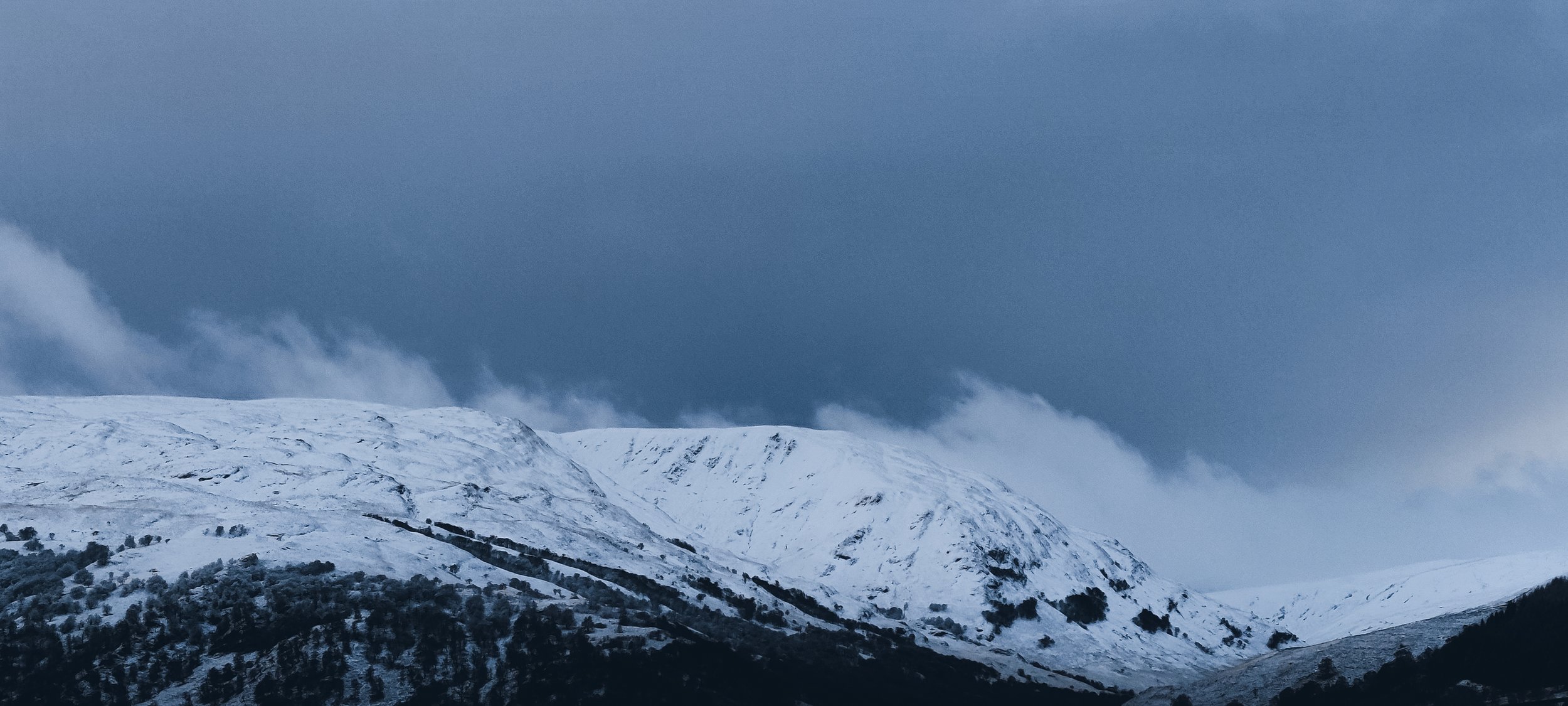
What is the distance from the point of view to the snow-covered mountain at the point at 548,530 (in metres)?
103

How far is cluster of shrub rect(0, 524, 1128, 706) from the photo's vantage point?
71.8 metres

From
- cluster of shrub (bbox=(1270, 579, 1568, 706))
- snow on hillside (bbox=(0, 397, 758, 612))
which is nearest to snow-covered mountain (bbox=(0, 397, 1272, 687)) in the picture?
snow on hillside (bbox=(0, 397, 758, 612))

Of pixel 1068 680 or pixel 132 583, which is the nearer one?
pixel 132 583

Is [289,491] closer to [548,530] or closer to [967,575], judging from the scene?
[548,530]

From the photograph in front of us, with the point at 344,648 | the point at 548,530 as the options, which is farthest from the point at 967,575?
the point at 344,648

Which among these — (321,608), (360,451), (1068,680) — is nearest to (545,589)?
(321,608)

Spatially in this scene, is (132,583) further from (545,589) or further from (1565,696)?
(1565,696)

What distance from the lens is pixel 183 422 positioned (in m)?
180

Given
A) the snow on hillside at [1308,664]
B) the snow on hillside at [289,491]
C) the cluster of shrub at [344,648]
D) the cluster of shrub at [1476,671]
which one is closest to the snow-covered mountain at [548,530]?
the snow on hillside at [289,491]

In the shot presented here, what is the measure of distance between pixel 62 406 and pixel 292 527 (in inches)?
4296

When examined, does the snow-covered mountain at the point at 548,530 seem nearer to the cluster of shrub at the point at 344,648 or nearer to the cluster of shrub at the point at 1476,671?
the cluster of shrub at the point at 344,648

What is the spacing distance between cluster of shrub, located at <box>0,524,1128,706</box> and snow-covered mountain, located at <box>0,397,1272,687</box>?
600cm

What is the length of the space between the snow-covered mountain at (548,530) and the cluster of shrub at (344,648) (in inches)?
Result: 236

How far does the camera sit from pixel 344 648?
77.4 meters
